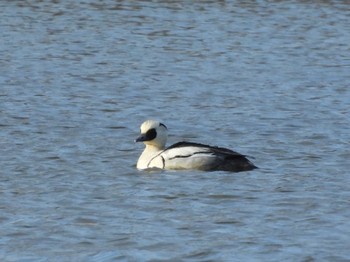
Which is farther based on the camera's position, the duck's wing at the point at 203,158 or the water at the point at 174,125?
the duck's wing at the point at 203,158

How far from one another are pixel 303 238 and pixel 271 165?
445 cm

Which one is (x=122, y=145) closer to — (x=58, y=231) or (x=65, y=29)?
(x=58, y=231)

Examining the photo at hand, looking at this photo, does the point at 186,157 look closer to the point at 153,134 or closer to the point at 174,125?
the point at 153,134

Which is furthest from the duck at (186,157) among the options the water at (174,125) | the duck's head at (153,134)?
the water at (174,125)

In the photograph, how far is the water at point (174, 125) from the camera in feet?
45.8

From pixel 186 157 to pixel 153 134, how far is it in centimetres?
73

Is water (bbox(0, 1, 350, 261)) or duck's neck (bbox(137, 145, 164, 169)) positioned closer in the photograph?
water (bbox(0, 1, 350, 261))

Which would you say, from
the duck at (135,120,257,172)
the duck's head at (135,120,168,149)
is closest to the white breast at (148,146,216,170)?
the duck at (135,120,257,172)

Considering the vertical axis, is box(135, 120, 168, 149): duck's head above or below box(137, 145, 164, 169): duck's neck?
above

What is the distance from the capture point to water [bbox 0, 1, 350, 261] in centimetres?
1396

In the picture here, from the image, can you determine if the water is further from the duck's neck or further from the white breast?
the duck's neck

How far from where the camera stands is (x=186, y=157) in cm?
1788

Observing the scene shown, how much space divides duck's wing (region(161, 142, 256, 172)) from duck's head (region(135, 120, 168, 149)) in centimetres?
35

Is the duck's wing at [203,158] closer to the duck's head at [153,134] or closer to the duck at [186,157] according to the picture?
the duck at [186,157]
